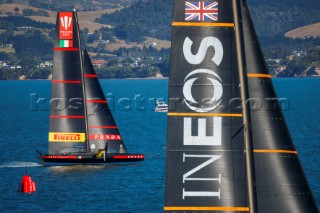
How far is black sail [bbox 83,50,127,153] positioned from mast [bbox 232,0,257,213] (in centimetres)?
3288

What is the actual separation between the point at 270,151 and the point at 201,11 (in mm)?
3430

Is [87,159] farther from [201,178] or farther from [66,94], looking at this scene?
[201,178]

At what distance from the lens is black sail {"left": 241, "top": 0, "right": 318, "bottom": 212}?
800 inches

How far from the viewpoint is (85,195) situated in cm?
4184

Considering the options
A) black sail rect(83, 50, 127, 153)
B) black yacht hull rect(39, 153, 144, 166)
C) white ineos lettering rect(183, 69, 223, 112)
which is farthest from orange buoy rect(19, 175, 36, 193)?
white ineos lettering rect(183, 69, 223, 112)

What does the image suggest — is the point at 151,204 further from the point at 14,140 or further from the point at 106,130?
the point at 14,140

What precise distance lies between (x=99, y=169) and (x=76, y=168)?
135 centimetres

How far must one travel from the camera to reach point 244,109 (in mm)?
19578

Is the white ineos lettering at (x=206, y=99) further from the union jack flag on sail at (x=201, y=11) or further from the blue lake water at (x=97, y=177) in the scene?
the blue lake water at (x=97, y=177)

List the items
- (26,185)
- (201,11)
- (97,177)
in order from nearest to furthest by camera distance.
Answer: (201,11), (26,185), (97,177)

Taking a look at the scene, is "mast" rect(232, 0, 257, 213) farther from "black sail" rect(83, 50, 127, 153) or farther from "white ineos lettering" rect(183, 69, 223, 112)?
"black sail" rect(83, 50, 127, 153)

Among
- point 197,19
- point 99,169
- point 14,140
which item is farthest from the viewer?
point 14,140

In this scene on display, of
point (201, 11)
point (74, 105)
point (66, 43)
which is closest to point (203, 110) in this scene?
point (201, 11)

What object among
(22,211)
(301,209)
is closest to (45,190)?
(22,211)
